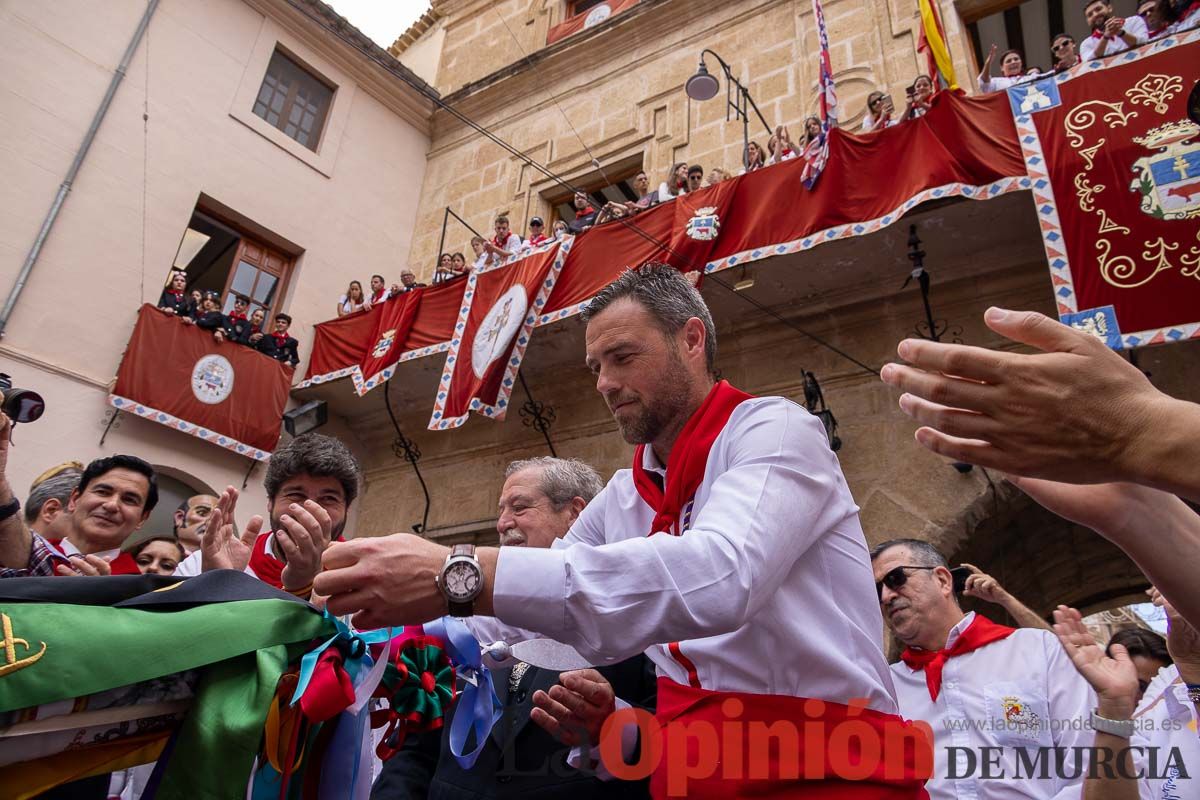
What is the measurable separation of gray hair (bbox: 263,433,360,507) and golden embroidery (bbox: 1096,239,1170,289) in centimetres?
489

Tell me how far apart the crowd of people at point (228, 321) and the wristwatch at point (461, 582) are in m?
9.47

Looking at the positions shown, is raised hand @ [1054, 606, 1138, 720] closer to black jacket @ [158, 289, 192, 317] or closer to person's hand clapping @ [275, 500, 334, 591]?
person's hand clapping @ [275, 500, 334, 591]

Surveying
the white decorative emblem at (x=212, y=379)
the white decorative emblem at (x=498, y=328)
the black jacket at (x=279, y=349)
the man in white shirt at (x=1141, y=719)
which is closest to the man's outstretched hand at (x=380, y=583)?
the man in white shirt at (x=1141, y=719)

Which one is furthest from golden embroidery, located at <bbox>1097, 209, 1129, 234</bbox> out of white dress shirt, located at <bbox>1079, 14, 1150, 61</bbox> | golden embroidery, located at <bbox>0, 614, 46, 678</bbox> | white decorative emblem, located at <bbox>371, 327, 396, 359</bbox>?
white decorative emblem, located at <bbox>371, 327, 396, 359</bbox>

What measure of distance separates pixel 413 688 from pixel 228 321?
9272mm

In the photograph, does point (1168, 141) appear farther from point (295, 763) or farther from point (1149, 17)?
point (295, 763)

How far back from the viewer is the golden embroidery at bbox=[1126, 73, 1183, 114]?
5215mm

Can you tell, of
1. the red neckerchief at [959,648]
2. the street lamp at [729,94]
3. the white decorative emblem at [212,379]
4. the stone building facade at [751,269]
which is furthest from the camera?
the white decorative emblem at [212,379]

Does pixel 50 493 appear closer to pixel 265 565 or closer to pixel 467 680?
pixel 265 565

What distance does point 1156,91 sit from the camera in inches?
207

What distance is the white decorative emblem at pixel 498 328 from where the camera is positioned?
7.51 m

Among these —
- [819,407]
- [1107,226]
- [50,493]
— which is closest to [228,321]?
[50,493]

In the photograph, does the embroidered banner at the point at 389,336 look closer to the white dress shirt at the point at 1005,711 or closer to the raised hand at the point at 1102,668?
the white dress shirt at the point at 1005,711

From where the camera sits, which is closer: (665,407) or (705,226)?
(665,407)
